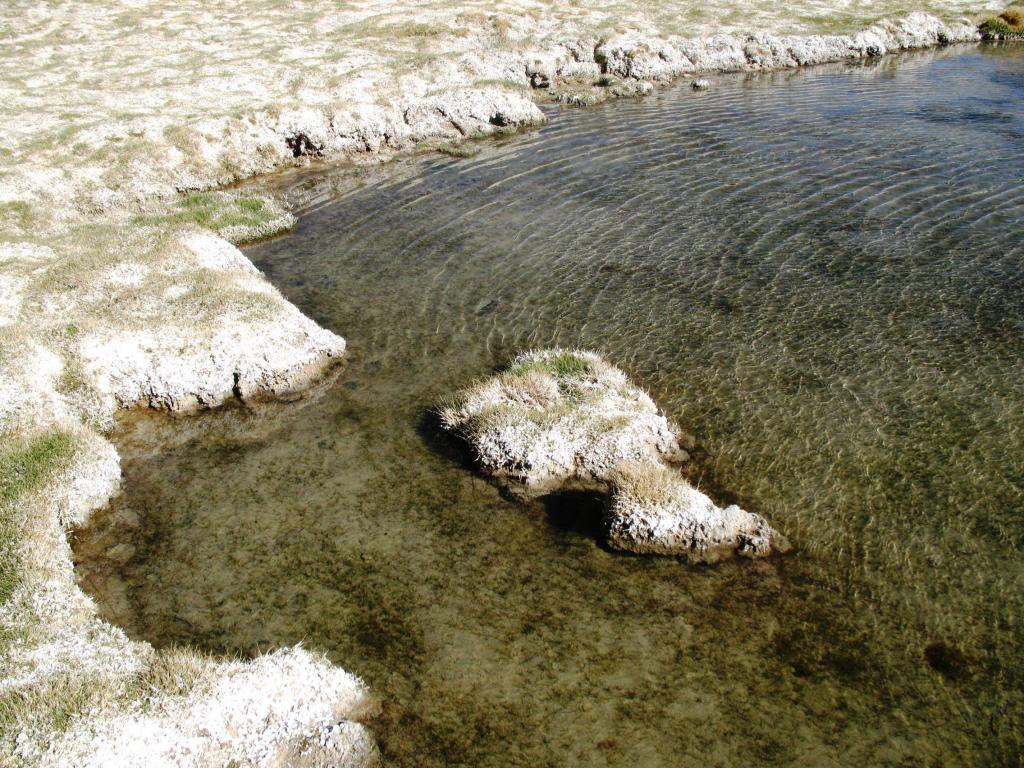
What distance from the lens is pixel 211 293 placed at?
2406 cm

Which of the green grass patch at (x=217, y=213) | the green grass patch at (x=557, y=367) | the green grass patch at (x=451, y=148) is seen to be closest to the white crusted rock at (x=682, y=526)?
the green grass patch at (x=557, y=367)

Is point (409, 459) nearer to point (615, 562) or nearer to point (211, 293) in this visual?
point (615, 562)

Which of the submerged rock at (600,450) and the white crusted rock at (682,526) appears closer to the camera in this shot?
the white crusted rock at (682,526)

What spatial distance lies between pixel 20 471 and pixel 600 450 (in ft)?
46.1

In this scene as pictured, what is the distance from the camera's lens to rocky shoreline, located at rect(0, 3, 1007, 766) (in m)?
11.5

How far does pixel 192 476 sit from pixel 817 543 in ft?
49.8

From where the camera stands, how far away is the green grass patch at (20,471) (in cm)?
1488

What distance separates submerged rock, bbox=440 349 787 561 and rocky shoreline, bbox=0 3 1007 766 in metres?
1.01

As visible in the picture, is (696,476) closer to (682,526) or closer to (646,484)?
(646,484)

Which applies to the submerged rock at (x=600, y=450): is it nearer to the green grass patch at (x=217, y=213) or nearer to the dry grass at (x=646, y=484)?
the dry grass at (x=646, y=484)

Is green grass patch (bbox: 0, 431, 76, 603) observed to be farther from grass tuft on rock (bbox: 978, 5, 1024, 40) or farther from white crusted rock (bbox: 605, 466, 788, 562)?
grass tuft on rock (bbox: 978, 5, 1024, 40)

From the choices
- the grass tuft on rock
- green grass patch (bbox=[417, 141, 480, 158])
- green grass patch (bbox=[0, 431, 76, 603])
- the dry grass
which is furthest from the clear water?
the grass tuft on rock

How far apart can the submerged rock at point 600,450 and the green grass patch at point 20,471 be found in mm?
9650

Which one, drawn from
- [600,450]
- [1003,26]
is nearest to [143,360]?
[600,450]
